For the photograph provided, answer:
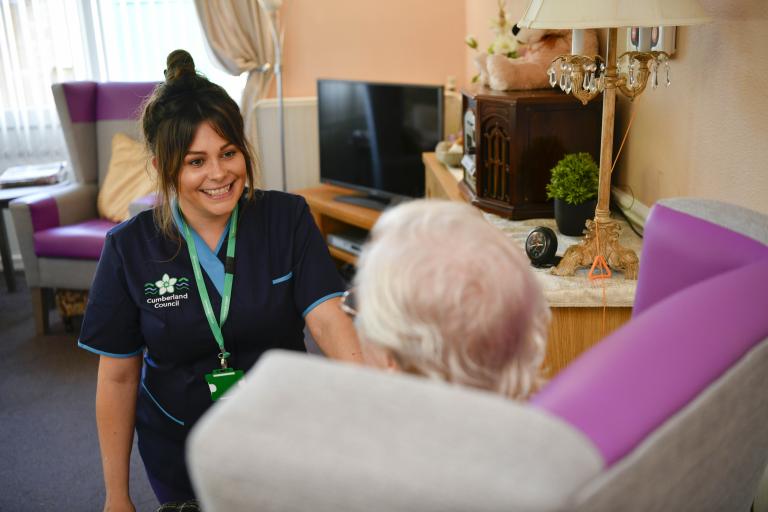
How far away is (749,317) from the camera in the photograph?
0.73 meters

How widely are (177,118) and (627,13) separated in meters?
0.91

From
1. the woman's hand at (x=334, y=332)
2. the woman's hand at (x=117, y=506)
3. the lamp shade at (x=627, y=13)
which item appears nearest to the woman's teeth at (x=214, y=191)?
the woman's hand at (x=334, y=332)

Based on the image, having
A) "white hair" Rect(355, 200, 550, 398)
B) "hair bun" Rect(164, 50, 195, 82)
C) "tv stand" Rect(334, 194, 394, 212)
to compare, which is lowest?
"tv stand" Rect(334, 194, 394, 212)

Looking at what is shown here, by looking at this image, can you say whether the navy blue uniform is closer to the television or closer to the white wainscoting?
the television

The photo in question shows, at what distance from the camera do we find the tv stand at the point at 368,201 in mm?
4289

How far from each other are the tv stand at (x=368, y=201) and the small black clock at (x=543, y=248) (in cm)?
238

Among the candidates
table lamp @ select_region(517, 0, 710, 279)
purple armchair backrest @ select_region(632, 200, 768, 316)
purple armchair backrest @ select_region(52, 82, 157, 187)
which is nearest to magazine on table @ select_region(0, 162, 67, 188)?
purple armchair backrest @ select_region(52, 82, 157, 187)

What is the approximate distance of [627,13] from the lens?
1539 millimetres

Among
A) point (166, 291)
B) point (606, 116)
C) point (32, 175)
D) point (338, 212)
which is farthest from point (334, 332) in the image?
point (32, 175)

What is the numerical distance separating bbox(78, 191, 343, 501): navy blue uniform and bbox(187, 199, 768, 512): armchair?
41.7 inches

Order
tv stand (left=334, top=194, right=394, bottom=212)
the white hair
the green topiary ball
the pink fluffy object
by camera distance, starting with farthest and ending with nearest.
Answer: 1. tv stand (left=334, top=194, right=394, bottom=212)
2. the pink fluffy object
3. the green topiary ball
4. the white hair

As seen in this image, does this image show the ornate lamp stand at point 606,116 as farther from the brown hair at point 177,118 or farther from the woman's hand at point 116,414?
the woman's hand at point 116,414

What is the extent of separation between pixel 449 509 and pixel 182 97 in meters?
1.31

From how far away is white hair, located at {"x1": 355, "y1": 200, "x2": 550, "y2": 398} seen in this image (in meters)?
0.70
